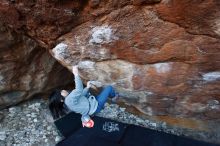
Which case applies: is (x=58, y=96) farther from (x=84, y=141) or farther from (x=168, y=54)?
(x=168, y=54)

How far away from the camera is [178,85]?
4.14 metres

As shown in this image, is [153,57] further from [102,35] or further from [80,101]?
[80,101]

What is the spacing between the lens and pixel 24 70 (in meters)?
4.83

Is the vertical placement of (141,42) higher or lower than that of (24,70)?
higher

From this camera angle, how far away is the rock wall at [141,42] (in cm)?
345

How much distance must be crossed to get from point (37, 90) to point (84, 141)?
1123 mm

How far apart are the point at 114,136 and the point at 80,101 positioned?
0.92 metres

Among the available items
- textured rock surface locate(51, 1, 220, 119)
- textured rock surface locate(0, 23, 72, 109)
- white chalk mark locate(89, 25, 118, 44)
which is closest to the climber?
textured rock surface locate(51, 1, 220, 119)

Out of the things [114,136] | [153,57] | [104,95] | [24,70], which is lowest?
[114,136]

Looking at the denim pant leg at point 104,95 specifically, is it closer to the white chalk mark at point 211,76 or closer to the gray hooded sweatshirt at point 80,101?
the gray hooded sweatshirt at point 80,101

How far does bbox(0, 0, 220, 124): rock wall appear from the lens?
11.3ft

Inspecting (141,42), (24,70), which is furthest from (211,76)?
(24,70)

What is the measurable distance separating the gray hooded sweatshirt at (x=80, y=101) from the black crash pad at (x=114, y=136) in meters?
0.59

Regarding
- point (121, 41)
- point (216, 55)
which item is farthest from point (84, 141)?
point (216, 55)
